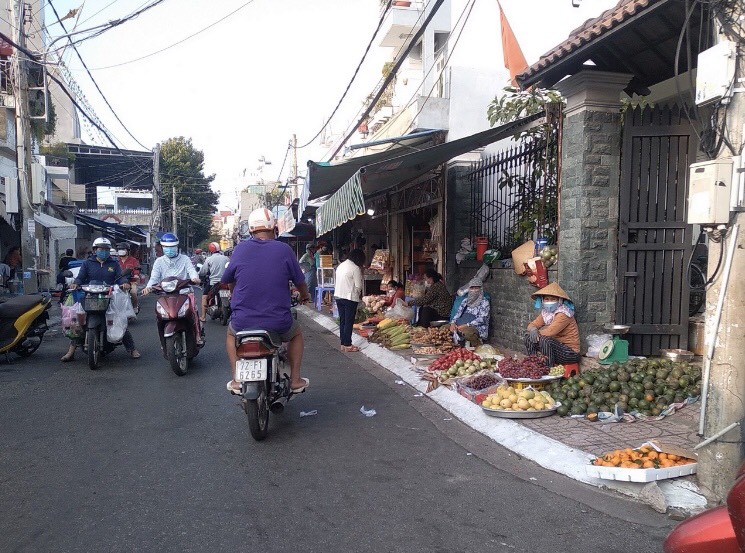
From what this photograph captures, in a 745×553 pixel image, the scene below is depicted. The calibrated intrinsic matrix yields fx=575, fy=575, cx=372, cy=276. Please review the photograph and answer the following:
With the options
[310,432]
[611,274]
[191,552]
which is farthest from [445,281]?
[191,552]

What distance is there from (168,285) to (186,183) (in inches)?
1594

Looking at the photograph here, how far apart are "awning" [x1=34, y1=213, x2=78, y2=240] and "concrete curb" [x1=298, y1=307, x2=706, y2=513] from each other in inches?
576

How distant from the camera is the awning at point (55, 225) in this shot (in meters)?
17.7

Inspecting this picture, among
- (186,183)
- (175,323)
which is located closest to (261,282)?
(175,323)

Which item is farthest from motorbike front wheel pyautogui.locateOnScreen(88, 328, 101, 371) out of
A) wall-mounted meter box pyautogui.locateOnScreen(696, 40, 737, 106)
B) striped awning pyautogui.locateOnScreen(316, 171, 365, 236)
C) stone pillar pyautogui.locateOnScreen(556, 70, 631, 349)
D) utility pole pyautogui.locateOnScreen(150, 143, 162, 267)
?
utility pole pyautogui.locateOnScreen(150, 143, 162, 267)

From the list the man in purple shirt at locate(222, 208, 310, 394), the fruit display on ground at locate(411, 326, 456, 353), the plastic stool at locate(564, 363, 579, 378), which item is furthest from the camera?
the fruit display on ground at locate(411, 326, 456, 353)

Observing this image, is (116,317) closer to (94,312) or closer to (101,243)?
(94,312)

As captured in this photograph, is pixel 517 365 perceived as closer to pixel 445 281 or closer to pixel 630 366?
pixel 630 366

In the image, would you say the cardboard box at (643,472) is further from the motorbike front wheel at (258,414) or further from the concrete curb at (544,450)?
the motorbike front wheel at (258,414)

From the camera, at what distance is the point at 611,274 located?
6.99 meters

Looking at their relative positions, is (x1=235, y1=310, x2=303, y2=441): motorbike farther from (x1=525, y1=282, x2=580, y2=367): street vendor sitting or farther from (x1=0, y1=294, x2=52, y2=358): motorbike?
(x1=0, y1=294, x2=52, y2=358): motorbike

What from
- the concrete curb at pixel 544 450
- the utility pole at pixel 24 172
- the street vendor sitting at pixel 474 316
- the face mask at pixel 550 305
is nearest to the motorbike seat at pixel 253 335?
the concrete curb at pixel 544 450

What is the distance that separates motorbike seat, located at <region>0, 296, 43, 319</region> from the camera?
8398 millimetres

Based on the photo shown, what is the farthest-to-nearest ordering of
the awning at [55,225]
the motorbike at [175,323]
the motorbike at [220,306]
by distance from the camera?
the awning at [55,225] → the motorbike at [220,306] → the motorbike at [175,323]
